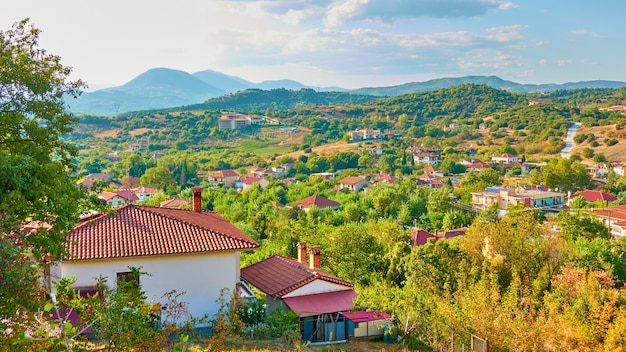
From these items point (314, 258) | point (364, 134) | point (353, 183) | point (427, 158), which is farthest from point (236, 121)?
point (314, 258)

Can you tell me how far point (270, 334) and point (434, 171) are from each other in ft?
248

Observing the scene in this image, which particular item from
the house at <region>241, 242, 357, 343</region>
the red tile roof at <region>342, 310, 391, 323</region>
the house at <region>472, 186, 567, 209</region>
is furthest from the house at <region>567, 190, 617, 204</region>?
the house at <region>241, 242, 357, 343</region>

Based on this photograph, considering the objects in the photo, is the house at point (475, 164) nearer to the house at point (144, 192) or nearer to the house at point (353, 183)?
the house at point (353, 183)

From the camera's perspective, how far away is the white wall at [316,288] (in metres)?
14.6

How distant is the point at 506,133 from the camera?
11356cm

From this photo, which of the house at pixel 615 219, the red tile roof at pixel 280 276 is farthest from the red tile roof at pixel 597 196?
the red tile roof at pixel 280 276

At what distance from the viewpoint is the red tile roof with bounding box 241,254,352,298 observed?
14734 mm

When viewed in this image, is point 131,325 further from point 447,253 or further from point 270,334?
point 447,253

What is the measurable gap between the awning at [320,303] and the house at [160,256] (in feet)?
5.56

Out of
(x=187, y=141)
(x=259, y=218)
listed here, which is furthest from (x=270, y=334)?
(x=187, y=141)

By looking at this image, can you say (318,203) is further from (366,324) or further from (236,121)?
(236,121)

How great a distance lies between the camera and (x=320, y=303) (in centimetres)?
1455

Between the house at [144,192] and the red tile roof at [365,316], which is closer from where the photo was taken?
the red tile roof at [365,316]

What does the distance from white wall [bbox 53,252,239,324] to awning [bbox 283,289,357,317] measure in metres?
1.72
